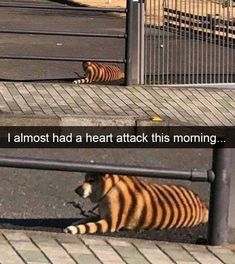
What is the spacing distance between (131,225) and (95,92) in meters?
5.09

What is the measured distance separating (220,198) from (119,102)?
5.08 meters

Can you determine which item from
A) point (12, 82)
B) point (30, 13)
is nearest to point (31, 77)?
point (12, 82)

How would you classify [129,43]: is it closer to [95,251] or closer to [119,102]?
[119,102]

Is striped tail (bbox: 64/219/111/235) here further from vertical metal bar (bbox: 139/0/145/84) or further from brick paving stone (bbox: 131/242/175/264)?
vertical metal bar (bbox: 139/0/145/84)

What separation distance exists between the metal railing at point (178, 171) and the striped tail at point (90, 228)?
663 mm

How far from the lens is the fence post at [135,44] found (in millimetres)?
12031

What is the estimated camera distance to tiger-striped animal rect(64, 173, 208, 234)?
6500mm

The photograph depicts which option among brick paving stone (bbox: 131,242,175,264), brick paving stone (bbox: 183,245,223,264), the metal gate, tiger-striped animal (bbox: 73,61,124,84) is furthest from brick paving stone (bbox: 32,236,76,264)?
tiger-striped animal (bbox: 73,61,124,84)

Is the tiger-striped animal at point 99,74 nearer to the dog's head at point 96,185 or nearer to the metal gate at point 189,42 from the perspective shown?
the metal gate at point 189,42

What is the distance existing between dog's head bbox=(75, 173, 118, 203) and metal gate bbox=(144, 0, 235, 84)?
5.81m

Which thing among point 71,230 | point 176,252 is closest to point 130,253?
point 176,252

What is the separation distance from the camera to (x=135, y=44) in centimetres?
1216

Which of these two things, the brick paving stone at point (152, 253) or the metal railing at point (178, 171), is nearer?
the brick paving stone at point (152, 253)

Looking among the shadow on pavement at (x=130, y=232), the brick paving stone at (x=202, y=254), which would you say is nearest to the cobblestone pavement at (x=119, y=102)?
the shadow on pavement at (x=130, y=232)
